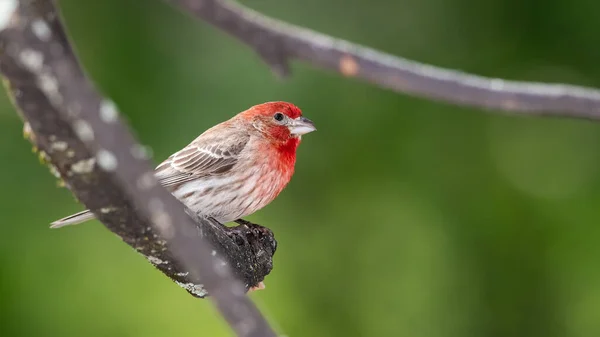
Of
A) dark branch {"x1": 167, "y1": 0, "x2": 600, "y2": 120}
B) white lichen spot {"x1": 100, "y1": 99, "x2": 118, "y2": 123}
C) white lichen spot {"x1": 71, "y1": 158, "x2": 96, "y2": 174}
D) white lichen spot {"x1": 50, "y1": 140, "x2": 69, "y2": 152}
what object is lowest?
white lichen spot {"x1": 71, "y1": 158, "x2": 96, "y2": 174}

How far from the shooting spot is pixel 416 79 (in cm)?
107

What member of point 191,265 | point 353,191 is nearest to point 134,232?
point 191,265

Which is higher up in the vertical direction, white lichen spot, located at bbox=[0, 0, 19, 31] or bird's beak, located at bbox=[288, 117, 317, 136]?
white lichen spot, located at bbox=[0, 0, 19, 31]

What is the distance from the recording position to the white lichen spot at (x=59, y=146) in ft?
4.71

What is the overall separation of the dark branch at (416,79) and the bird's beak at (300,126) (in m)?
2.26

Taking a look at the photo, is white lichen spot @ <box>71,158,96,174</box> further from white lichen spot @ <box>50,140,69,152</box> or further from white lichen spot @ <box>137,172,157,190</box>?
white lichen spot @ <box>137,172,157,190</box>

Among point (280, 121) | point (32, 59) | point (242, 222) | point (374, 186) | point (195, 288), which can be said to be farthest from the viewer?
point (374, 186)

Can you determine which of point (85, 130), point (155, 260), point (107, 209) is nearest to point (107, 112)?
point (85, 130)

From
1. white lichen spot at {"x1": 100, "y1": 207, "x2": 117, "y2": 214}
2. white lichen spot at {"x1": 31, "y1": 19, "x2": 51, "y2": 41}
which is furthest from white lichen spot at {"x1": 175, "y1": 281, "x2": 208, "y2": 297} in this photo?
white lichen spot at {"x1": 31, "y1": 19, "x2": 51, "y2": 41}

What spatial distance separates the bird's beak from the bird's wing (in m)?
0.21

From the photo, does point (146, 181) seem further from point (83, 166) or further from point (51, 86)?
point (83, 166)

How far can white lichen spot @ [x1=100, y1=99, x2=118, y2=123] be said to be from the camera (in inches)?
40.0

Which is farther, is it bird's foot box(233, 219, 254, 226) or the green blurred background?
the green blurred background

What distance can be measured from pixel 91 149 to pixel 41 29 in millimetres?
230
